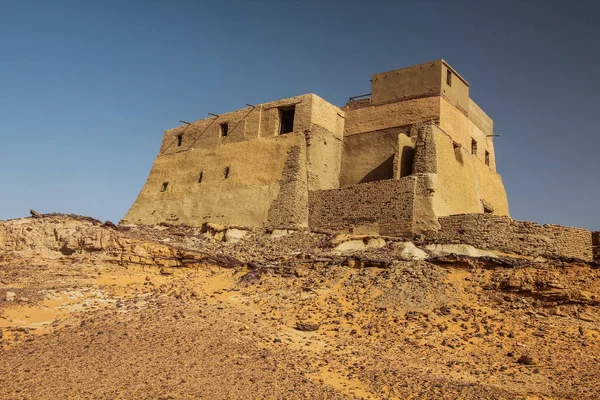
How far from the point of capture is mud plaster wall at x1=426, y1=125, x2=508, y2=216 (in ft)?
67.1

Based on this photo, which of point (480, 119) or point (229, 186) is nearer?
point (229, 186)

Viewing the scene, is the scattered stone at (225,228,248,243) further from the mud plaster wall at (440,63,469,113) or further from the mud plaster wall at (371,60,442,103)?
the mud plaster wall at (440,63,469,113)

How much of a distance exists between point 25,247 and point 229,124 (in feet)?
41.0

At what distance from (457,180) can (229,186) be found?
8920 millimetres

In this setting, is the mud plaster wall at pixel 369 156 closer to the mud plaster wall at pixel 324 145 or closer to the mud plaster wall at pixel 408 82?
the mud plaster wall at pixel 324 145

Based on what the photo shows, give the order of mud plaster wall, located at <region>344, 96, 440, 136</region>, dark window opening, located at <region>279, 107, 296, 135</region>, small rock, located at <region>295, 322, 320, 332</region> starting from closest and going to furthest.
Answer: small rock, located at <region>295, 322, 320, 332</region>, mud plaster wall, located at <region>344, 96, 440, 136</region>, dark window opening, located at <region>279, 107, 296, 135</region>

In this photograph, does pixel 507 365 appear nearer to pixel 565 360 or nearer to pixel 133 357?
pixel 565 360

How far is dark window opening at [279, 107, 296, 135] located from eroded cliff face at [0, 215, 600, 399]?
8.98m

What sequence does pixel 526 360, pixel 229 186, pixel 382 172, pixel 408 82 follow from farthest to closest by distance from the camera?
pixel 229 186 → pixel 408 82 → pixel 382 172 → pixel 526 360

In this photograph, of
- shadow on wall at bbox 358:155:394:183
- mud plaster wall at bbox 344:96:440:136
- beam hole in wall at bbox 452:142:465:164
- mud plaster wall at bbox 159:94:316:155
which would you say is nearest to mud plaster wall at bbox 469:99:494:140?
beam hole in wall at bbox 452:142:465:164

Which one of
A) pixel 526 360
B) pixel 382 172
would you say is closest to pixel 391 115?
pixel 382 172

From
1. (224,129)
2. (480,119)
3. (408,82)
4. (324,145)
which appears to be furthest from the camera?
(224,129)

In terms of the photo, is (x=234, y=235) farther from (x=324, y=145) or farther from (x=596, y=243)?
(x=596, y=243)

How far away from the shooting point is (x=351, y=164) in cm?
2384
